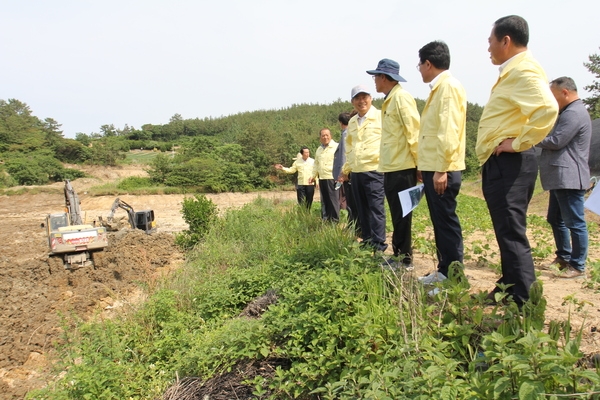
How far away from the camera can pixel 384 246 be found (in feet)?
14.0

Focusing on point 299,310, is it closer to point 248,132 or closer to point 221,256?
point 221,256

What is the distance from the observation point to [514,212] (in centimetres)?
258

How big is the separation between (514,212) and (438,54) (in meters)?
1.44

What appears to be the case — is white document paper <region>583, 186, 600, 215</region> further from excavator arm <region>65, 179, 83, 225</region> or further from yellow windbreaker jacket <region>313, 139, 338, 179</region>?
excavator arm <region>65, 179, 83, 225</region>

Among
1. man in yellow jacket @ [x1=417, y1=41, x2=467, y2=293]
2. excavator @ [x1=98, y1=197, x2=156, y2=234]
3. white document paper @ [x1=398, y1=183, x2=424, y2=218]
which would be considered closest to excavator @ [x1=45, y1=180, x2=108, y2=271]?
excavator @ [x1=98, y1=197, x2=156, y2=234]

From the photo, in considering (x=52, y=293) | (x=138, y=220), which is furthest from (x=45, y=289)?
(x=138, y=220)

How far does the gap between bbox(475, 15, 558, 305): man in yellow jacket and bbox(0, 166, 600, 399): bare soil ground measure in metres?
0.44

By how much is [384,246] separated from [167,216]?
1493cm

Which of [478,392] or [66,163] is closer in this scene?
[478,392]

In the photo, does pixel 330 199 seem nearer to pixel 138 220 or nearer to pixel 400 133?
pixel 400 133

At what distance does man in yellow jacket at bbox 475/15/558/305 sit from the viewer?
2516 millimetres

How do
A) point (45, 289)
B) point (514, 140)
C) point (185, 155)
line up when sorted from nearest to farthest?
point (514, 140), point (45, 289), point (185, 155)

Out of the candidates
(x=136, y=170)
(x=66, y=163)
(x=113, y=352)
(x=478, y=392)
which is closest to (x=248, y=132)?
(x=136, y=170)

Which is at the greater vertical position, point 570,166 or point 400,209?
point 570,166
